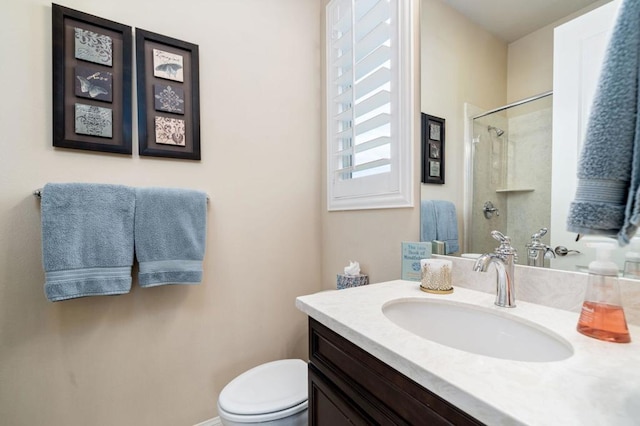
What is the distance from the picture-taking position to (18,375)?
1.00 metres

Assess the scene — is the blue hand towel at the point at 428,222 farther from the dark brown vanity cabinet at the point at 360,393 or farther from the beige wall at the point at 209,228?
the beige wall at the point at 209,228

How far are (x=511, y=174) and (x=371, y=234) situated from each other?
62 cm

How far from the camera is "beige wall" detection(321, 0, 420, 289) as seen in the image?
110 cm

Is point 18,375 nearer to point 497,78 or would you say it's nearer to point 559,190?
point 559,190

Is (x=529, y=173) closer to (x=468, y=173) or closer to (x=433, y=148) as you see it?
(x=468, y=173)

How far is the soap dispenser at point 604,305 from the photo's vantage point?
0.54 metres

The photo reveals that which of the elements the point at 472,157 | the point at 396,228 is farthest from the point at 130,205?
the point at 472,157

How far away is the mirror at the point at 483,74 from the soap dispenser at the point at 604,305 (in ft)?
0.38

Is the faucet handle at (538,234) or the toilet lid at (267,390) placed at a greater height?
the faucet handle at (538,234)

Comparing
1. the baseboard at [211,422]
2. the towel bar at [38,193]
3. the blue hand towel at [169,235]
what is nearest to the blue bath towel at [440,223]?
the blue hand towel at [169,235]

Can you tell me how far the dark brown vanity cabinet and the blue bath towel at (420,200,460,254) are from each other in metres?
0.58

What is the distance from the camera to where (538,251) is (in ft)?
2.53

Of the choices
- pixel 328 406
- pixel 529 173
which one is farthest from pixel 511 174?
pixel 328 406

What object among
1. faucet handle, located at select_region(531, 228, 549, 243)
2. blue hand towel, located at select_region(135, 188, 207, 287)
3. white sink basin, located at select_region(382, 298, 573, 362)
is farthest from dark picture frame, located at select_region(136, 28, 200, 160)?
faucet handle, located at select_region(531, 228, 549, 243)
